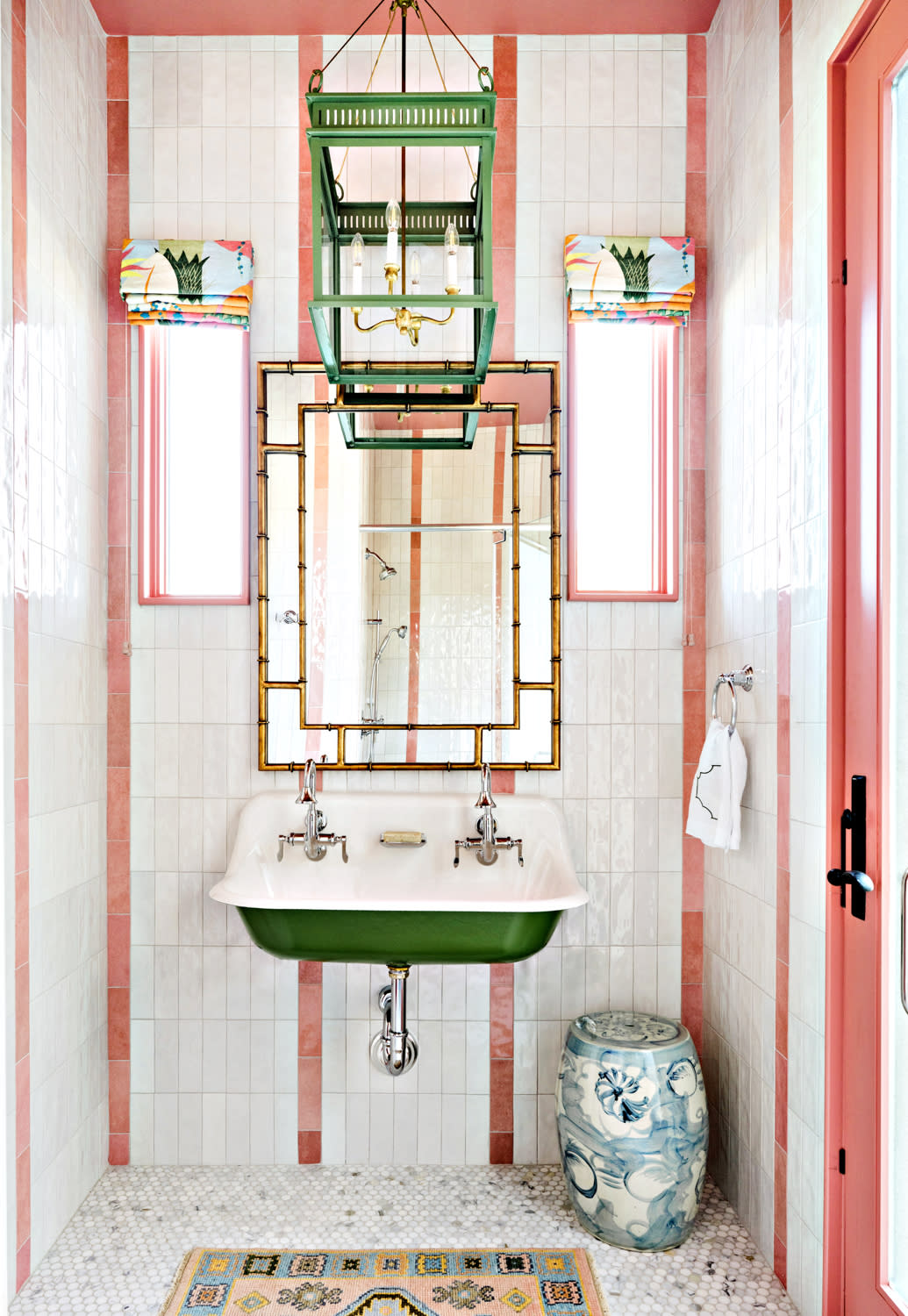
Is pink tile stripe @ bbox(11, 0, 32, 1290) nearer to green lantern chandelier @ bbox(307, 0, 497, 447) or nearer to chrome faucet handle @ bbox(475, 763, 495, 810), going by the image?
green lantern chandelier @ bbox(307, 0, 497, 447)

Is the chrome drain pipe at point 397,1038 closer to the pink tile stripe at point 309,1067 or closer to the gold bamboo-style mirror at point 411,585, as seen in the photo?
the pink tile stripe at point 309,1067

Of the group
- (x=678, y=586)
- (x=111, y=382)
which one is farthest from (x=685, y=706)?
(x=111, y=382)

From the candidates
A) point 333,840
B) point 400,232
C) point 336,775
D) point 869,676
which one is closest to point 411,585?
point 336,775

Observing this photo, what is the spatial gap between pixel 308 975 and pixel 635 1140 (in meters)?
0.96

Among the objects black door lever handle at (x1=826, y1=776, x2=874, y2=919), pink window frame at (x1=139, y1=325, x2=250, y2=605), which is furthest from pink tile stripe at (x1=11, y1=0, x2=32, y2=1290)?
black door lever handle at (x1=826, y1=776, x2=874, y2=919)

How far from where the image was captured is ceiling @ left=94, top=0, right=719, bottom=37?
2.59 metres

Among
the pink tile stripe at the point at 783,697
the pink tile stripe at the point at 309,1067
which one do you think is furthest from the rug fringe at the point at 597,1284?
the pink tile stripe at the point at 309,1067

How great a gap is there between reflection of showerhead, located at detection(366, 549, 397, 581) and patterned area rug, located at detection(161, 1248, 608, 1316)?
1.61m

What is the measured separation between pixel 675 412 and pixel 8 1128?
7.56ft

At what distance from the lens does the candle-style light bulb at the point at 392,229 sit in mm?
1781

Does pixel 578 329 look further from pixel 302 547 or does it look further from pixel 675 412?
pixel 302 547

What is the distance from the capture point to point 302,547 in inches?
107

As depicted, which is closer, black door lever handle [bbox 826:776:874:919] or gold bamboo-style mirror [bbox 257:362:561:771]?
black door lever handle [bbox 826:776:874:919]

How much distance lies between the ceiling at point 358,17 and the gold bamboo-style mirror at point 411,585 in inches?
35.2
